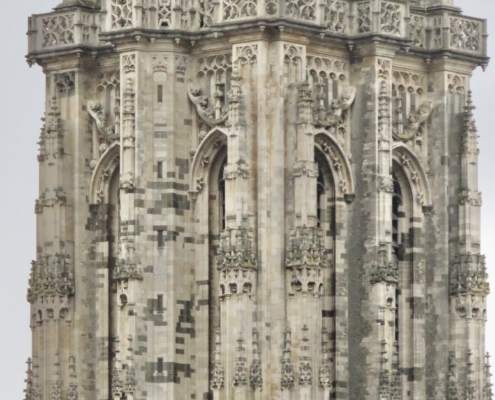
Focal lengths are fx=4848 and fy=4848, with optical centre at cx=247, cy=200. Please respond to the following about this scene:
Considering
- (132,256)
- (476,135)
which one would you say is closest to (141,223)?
(132,256)

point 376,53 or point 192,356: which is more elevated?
point 376,53

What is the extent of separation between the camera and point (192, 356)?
379 feet

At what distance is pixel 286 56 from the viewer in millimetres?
114250

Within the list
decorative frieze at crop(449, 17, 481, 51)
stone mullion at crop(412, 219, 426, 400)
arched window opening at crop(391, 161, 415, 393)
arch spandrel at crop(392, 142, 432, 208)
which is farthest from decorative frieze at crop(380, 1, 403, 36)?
stone mullion at crop(412, 219, 426, 400)

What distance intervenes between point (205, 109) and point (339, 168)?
3.60 metres

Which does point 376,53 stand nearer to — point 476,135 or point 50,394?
point 476,135

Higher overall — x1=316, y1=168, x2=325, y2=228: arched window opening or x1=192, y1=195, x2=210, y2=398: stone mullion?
x1=316, y1=168, x2=325, y2=228: arched window opening

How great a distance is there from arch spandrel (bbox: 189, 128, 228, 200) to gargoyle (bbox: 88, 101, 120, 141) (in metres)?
2.44

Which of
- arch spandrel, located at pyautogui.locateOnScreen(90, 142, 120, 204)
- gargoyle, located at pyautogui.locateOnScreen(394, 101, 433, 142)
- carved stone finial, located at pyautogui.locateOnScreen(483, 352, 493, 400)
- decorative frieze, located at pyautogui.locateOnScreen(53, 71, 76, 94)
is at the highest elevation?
decorative frieze, located at pyautogui.locateOnScreen(53, 71, 76, 94)

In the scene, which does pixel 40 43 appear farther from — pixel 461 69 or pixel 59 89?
pixel 461 69

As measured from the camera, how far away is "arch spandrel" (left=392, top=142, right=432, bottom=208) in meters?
118

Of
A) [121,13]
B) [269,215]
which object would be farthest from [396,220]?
[121,13]

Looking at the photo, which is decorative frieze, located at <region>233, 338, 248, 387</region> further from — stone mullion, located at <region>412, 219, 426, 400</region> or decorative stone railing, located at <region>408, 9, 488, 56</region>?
decorative stone railing, located at <region>408, 9, 488, 56</region>

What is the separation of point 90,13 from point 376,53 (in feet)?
23.7
